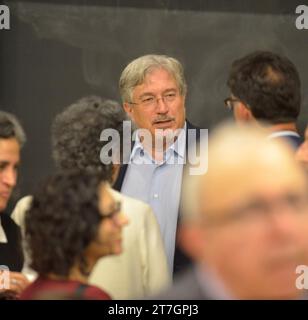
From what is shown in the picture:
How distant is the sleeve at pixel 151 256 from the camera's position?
94.7 inches

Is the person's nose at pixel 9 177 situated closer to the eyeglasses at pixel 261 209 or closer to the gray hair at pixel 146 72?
the gray hair at pixel 146 72

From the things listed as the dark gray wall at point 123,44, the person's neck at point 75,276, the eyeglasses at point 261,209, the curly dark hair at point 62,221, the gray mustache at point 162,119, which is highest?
the dark gray wall at point 123,44

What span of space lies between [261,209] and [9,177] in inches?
47.7

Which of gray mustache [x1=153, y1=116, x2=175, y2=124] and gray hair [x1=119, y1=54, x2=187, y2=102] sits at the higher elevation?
gray hair [x1=119, y1=54, x2=187, y2=102]

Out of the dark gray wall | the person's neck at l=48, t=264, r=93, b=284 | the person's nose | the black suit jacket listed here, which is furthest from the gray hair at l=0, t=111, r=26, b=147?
the person's neck at l=48, t=264, r=93, b=284

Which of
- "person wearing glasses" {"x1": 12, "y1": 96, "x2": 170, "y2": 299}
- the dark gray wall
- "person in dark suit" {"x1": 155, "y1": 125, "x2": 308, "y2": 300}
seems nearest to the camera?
"person in dark suit" {"x1": 155, "y1": 125, "x2": 308, "y2": 300}

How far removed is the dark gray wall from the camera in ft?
9.99

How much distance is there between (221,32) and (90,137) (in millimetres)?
1003

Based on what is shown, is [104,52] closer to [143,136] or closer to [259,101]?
[143,136]

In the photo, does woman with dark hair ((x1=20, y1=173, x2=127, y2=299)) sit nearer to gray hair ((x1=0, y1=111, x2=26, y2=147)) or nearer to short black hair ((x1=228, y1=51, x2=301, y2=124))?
gray hair ((x1=0, y1=111, x2=26, y2=147))

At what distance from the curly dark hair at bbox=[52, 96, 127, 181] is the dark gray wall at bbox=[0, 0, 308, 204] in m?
0.42

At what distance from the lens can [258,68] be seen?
2.52 meters

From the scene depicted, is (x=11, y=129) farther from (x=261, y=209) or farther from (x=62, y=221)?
(x=261, y=209)

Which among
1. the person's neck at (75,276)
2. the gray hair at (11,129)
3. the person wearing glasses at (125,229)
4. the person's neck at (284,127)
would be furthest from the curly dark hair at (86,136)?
the person's neck at (284,127)
